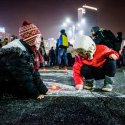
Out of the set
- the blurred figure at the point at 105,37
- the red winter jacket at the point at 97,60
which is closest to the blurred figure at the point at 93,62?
the red winter jacket at the point at 97,60

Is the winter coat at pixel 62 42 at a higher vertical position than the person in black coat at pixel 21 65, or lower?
higher

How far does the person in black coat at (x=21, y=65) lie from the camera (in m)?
3.13

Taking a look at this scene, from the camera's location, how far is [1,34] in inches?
4493

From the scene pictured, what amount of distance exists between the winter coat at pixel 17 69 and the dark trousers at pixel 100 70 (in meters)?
1.28

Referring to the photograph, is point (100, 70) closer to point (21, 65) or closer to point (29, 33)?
point (29, 33)

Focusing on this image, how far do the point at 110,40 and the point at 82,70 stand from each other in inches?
111

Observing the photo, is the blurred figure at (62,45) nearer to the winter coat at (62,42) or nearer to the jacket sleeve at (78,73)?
the winter coat at (62,42)

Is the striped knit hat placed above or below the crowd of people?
above

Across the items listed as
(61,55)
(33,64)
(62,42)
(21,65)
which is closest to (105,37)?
(33,64)

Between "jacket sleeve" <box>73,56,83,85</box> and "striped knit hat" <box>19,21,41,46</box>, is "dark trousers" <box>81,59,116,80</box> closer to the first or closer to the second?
"jacket sleeve" <box>73,56,83,85</box>

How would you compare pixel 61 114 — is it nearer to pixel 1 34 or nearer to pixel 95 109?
pixel 95 109

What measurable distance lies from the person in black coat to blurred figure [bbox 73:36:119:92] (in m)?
0.83

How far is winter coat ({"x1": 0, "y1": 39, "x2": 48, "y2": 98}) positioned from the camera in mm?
3129

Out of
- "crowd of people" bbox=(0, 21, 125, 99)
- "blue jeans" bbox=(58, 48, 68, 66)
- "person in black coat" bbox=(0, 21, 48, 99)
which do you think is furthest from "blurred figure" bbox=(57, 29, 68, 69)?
"person in black coat" bbox=(0, 21, 48, 99)
